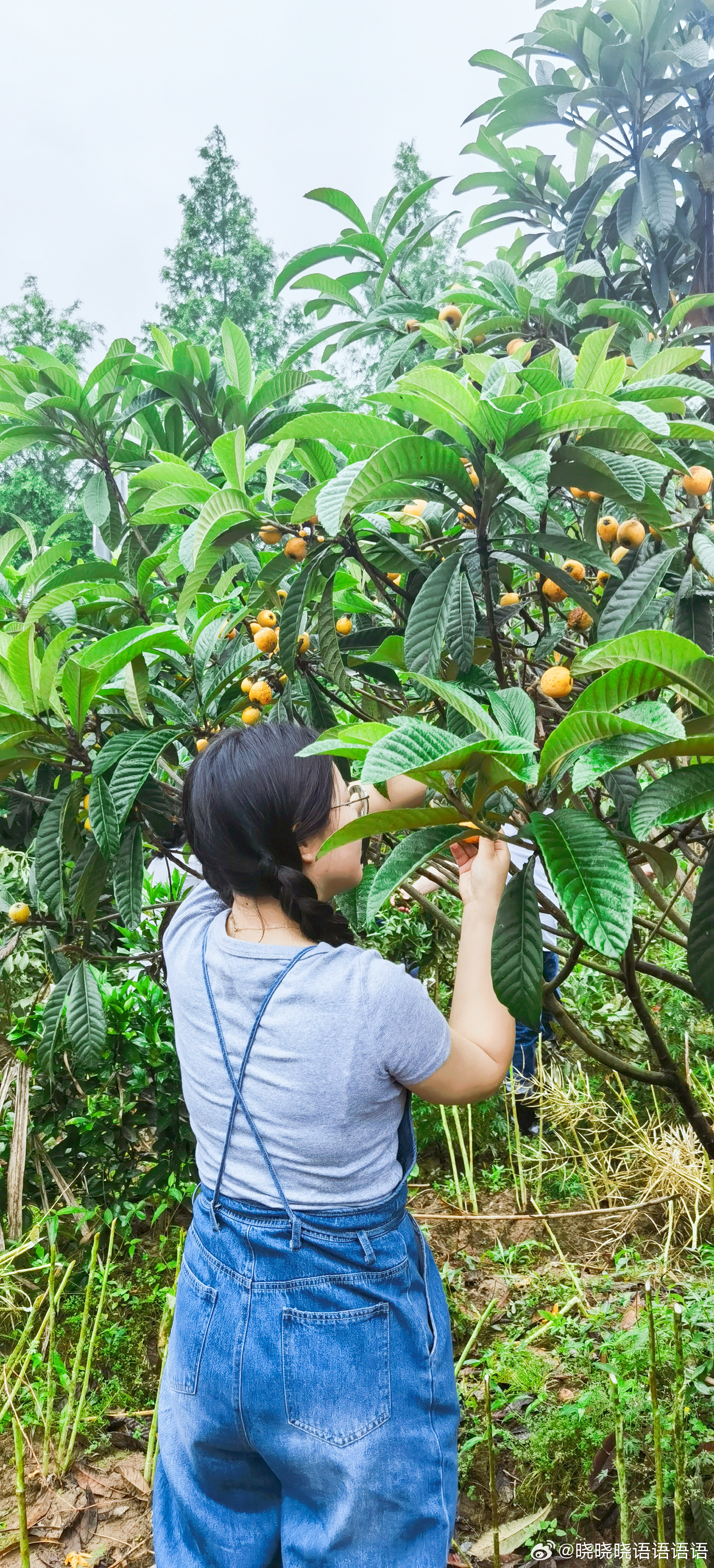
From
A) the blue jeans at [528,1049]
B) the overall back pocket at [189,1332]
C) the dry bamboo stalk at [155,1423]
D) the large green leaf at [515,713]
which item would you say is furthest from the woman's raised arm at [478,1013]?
the blue jeans at [528,1049]

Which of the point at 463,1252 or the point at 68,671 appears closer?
the point at 68,671

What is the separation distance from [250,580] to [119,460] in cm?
74

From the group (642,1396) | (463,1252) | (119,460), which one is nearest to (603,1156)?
(463,1252)

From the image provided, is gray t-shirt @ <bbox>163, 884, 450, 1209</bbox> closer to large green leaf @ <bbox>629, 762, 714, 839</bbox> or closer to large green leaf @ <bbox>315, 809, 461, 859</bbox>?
large green leaf @ <bbox>315, 809, 461, 859</bbox>

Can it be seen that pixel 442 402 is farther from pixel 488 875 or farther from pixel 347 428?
pixel 488 875

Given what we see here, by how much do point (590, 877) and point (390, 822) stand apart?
17cm

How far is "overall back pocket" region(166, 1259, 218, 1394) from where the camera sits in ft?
3.54

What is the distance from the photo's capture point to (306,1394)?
100cm

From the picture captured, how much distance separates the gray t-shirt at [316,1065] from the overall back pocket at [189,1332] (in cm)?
11

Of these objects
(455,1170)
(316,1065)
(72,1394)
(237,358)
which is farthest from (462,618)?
(455,1170)

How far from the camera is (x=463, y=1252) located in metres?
2.51

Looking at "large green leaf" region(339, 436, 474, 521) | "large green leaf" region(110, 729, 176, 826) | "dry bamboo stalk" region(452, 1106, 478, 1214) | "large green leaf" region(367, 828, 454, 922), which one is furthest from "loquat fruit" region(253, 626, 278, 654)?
"dry bamboo stalk" region(452, 1106, 478, 1214)

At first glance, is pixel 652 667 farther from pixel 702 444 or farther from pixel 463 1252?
pixel 463 1252

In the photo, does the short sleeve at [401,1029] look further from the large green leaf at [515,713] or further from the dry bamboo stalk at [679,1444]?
the dry bamboo stalk at [679,1444]
